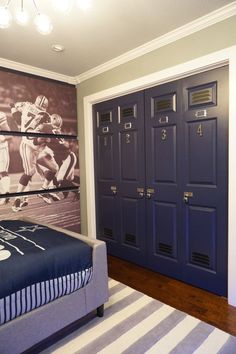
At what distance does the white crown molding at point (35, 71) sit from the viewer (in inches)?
108

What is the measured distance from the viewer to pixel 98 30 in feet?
7.18

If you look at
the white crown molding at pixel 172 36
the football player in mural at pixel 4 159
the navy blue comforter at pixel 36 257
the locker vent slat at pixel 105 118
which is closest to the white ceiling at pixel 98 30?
the white crown molding at pixel 172 36

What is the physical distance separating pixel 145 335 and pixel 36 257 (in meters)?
0.96

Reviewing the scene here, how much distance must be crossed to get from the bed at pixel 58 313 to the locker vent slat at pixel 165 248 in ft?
3.10

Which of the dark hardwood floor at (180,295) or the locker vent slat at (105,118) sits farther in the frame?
the locker vent slat at (105,118)

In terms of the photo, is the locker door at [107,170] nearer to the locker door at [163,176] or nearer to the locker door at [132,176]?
the locker door at [132,176]

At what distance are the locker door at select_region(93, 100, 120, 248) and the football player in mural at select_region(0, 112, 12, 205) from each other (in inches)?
43.8

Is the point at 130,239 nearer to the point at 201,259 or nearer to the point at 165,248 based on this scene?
the point at 165,248

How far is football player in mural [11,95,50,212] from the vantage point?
289 cm

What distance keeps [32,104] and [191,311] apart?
2.85 meters

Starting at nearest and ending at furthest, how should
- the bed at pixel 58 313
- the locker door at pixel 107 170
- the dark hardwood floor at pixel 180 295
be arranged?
1. the bed at pixel 58 313
2. the dark hardwood floor at pixel 180 295
3. the locker door at pixel 107 170

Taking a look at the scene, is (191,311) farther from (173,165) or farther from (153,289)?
(173,165)

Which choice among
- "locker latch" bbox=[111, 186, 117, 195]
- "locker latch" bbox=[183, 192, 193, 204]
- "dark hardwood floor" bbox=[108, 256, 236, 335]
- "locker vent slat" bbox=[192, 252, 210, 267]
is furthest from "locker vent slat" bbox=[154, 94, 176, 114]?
"dark hardwood floor" bbox=[108, 256, 236, 335]

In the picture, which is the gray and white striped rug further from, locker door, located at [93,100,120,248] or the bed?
locker door, located at [93,100,120,248]
